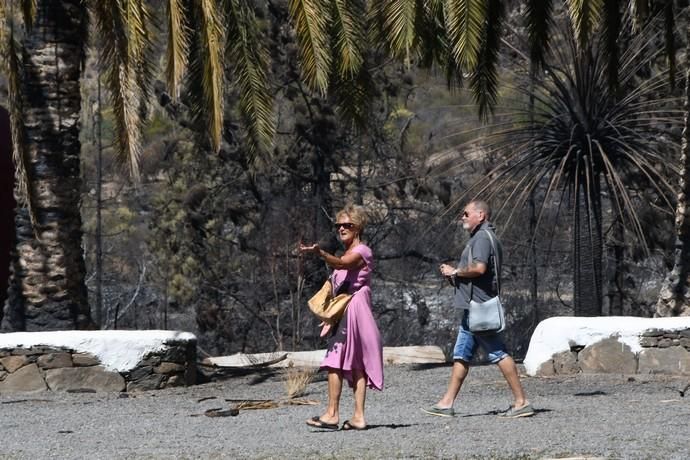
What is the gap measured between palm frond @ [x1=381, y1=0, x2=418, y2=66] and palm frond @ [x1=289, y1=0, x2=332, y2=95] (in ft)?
2.63

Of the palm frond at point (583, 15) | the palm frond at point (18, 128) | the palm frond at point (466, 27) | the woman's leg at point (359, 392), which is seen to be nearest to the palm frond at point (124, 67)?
the palm frond at point (18, 128)

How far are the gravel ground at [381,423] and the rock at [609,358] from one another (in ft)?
0.56

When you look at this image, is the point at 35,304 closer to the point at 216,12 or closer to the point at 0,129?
the point at 0,129

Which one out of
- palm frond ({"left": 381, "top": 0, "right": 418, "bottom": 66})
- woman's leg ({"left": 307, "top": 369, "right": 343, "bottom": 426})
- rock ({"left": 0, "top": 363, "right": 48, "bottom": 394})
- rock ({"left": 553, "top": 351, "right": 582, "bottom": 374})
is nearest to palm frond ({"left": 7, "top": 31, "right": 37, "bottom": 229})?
rock ({"left": 0, "top": 363, "right": 48, "bottom": 394})

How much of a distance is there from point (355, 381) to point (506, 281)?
52.2 feet

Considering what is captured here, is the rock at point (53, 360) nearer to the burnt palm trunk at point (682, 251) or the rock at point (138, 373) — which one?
the rock at point (138, 373)

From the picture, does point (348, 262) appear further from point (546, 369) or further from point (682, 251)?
point (682, 251)

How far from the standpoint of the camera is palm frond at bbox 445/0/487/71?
12039 millimetres

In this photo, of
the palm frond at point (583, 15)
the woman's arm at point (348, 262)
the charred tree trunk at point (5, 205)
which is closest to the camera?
the woman's arm at point (348, 262)

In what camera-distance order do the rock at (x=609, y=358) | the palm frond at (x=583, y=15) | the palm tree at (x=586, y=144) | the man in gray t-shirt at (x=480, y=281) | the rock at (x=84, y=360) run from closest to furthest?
the man in gray t-shirt at (x=480, y=281) < the palm frond at (x=583, y=15) < the rock at (x=84, y=360) < the rock at (x=609, y=358) < the palm tree at (x=586, y=144)

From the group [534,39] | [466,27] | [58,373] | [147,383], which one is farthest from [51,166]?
[534,39]

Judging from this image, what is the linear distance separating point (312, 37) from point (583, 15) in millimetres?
2441

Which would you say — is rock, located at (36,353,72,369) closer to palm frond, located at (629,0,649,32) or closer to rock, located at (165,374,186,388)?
rock, located at (165,374,186,388)

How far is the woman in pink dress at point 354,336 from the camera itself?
327 inches
